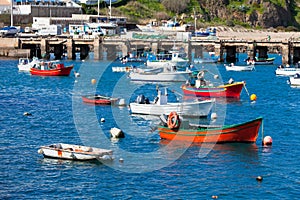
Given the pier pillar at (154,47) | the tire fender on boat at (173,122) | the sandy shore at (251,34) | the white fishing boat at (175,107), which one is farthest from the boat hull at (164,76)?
the sandy shore at (251,34)

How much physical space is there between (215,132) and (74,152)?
10.3 meters

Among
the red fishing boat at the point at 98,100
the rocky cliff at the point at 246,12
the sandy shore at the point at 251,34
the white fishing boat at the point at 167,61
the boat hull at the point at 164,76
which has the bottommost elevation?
the red fishing boat at the point at 98,100

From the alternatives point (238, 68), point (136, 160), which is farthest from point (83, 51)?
point (136, 160)

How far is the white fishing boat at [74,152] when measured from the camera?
Result: 140 feet

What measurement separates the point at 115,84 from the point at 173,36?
63233 millimetres

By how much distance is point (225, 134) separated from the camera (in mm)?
47594

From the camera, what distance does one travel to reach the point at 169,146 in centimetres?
4753

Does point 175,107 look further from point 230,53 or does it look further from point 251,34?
point 251,34

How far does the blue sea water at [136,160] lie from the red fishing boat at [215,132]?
711 millimetres

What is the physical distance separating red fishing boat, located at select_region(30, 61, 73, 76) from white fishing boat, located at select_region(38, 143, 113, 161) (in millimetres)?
54780

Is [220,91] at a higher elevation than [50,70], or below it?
below

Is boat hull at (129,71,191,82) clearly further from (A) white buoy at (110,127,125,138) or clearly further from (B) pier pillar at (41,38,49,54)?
(A) white buoy at (110,127,125,138)

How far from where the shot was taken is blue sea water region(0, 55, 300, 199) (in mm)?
37625

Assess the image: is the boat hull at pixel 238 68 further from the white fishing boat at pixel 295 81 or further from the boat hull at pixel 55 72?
the boat hull at pixel 55 72
